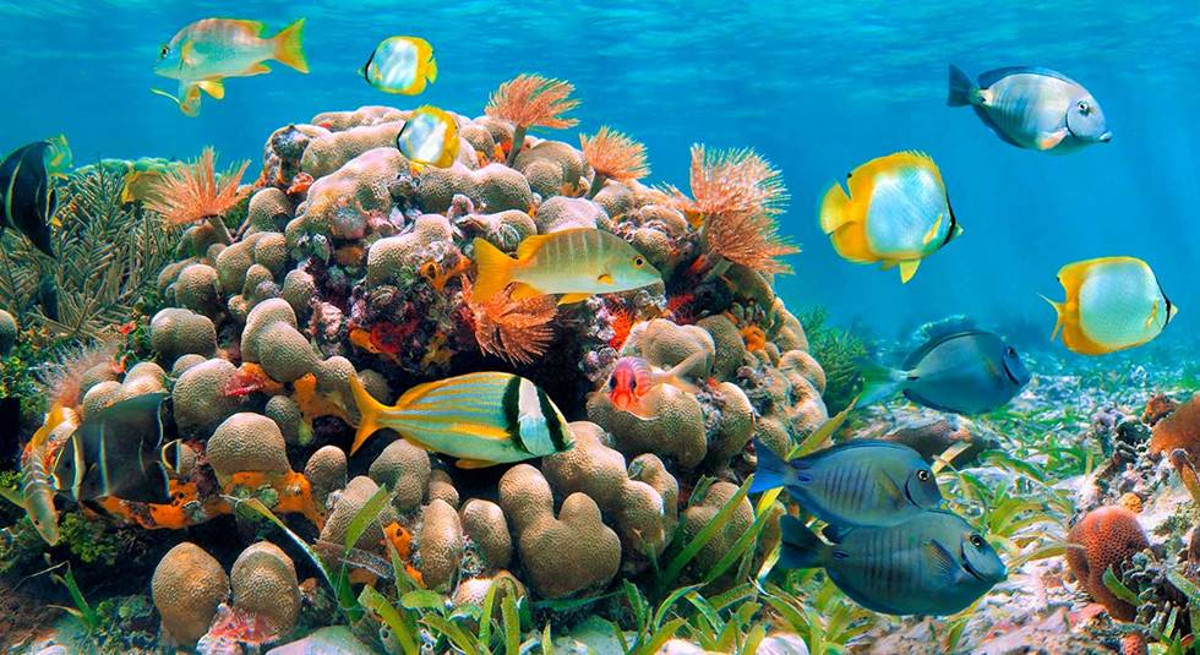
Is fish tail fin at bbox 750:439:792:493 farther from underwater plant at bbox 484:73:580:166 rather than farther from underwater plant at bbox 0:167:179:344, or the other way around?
underwater plant at bbox 0:167:179:344

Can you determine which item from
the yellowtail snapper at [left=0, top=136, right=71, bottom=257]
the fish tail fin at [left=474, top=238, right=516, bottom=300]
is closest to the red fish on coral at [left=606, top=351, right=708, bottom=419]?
the fish tail fin at [left=474, top=238, right=516, bottom=300]

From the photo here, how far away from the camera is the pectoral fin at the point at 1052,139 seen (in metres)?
3.25

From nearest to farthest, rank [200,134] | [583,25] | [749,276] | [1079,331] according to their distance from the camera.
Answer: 1. [1079,331]
2. [749,276]
3. [583,25]
4. [200,134]

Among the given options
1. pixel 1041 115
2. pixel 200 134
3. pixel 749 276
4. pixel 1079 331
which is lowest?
pixel 200 134

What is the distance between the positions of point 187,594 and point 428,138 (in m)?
2.76

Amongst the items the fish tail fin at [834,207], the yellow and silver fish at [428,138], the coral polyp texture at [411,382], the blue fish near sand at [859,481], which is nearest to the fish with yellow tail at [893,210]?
the fish tail fin at [834,207]

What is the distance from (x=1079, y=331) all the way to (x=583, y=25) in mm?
28171

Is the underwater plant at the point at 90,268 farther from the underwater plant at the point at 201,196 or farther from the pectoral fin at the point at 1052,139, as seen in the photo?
the pectoral fin at the point at 1052,139

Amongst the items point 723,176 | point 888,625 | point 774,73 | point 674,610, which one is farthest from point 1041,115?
point 774,73

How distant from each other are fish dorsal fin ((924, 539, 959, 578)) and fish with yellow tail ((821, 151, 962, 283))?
3.51ft

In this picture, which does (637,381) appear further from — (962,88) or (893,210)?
(962,88)

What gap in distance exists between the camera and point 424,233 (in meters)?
4.34

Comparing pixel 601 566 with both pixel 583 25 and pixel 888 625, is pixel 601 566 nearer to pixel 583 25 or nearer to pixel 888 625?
pixel 888 625

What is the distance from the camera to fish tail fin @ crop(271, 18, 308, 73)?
450cm
